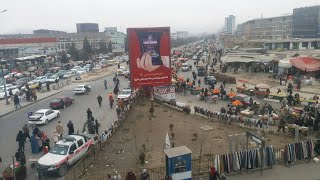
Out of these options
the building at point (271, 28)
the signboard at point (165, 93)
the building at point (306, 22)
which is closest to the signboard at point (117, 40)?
the building at point (271, 28)

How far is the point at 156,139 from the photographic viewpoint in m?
21.3

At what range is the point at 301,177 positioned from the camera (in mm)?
14453

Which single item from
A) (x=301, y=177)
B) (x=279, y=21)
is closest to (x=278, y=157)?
(x=301, y=177)

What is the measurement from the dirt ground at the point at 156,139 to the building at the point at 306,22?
3242 inches

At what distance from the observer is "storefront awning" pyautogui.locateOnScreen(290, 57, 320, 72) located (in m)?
43.1

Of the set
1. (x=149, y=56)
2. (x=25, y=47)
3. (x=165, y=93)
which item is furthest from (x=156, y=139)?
(x=25, y=47)

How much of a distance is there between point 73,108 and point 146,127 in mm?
10440

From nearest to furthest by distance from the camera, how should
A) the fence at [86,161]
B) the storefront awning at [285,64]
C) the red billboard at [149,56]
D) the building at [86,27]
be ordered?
the fence at [86,161], the red billboard at [149,56], the storefront awning at [285,64], the building at [86,27]

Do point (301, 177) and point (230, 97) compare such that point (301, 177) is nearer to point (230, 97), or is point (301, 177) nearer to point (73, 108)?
point (230, 97)

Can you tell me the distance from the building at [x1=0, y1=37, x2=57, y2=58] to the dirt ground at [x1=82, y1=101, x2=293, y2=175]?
63.7 metres

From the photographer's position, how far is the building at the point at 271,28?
12056 cm

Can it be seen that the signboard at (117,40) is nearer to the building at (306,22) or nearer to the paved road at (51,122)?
the building at (306,22)

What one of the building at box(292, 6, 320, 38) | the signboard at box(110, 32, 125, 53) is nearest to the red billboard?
the building at box(292, 6, 320, 38)

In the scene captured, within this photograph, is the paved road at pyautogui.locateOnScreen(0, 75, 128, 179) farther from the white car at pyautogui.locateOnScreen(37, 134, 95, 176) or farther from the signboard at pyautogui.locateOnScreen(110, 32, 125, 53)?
the signboard at pyautogui.locateOnScreen(110, 32, 125, 53)
